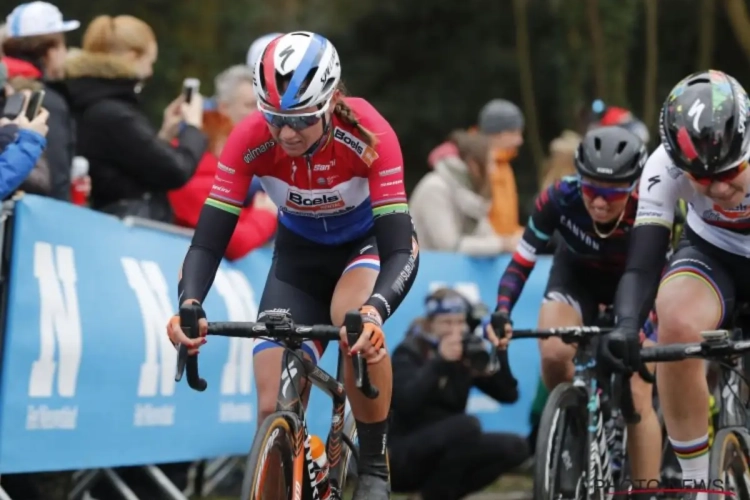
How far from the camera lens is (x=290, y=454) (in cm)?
605

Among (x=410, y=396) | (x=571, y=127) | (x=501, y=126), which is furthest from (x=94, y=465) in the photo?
(x=571, y=127)

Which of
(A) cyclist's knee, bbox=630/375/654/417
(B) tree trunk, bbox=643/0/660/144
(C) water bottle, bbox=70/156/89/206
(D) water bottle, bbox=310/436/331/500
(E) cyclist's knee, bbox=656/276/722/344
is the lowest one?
(D) water bottle, bbox=310/436/331/500

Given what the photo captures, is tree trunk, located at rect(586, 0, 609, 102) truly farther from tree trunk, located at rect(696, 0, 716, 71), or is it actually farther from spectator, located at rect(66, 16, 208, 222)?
spectator, located at rect(66, 16, 208, 222)

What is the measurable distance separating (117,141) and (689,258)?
3.43 meters

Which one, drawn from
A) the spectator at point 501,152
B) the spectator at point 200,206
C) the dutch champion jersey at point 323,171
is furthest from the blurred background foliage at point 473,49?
the dutch champion jersey at point 323,171

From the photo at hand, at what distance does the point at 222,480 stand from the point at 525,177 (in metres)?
10.0

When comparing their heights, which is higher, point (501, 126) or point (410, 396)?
point (501, 126)

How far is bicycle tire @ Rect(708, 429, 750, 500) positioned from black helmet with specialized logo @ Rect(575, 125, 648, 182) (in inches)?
74.0

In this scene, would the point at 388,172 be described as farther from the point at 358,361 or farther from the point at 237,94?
the point at 237,94

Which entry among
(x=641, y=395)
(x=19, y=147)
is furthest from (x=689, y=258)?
(x=19, y=147)

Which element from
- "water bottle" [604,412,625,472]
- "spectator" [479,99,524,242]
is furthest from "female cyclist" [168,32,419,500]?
"spectator" [479,99,524,242]

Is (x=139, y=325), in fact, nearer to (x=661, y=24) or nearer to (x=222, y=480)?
(x=222, y=480)

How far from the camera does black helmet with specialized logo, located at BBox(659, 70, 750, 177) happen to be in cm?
609

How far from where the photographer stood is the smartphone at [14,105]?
292 inches
